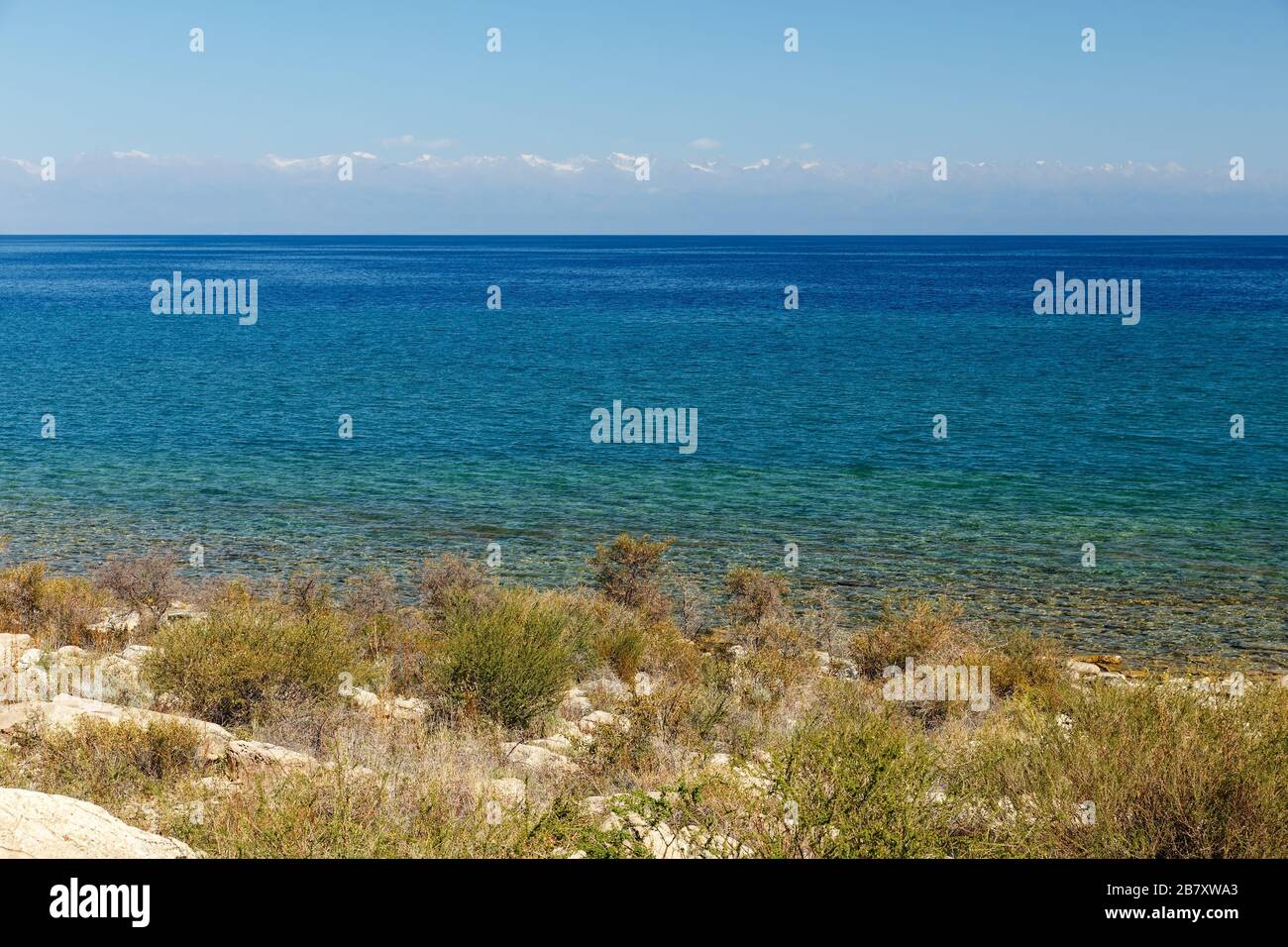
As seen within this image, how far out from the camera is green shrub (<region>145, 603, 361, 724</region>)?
8781 millimetres

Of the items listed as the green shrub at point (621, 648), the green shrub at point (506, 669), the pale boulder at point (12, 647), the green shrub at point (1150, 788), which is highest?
the green shrub at point (1150, 788)

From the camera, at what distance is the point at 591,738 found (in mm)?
8844

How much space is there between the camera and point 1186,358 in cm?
4953

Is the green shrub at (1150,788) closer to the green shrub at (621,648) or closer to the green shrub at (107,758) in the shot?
the green shrub at (107,758)

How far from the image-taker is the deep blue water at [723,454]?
1795 cm

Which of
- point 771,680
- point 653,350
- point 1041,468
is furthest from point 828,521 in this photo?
point 653,350

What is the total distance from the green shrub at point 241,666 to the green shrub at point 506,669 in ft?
3.99

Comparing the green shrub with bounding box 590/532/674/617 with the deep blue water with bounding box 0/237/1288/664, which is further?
the deep blue water with bounding box 0/237/1288/664

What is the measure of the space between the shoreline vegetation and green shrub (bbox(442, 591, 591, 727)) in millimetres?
25

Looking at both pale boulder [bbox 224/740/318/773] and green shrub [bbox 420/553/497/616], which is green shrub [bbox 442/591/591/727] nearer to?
pale boulder [bbox 224/740/318/773]

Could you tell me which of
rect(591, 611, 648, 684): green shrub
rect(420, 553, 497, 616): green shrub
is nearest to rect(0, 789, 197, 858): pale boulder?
rect(591, 611, 648, 684): green shrub

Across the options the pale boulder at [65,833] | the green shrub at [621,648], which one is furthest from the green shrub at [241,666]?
the green shrub at [621,648]

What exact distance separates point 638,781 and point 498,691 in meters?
2.50
